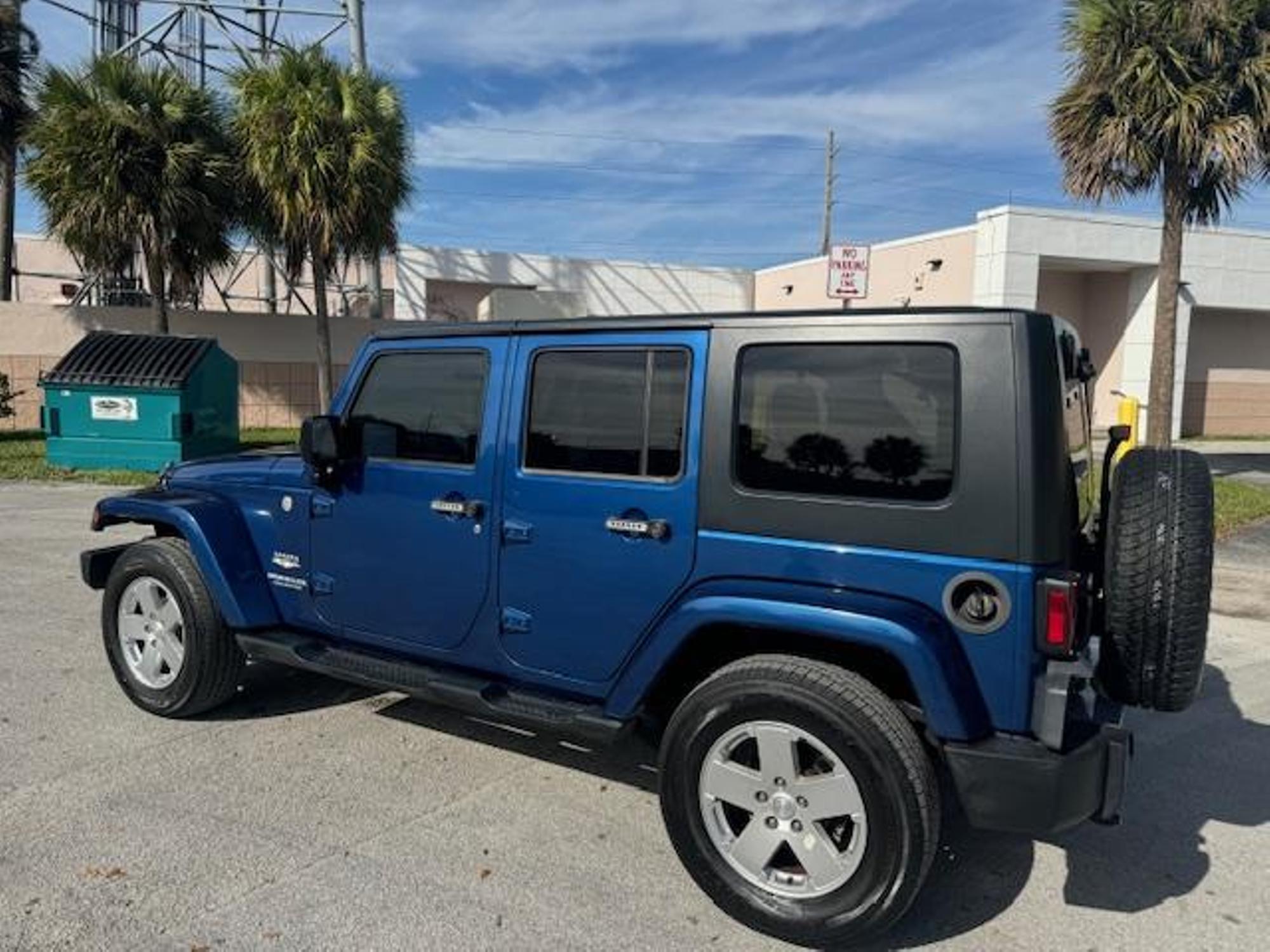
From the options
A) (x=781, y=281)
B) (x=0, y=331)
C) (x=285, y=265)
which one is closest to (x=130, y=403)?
(x=285, y=265)

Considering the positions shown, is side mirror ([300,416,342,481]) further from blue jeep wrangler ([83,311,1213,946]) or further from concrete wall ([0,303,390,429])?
concrete wall ([0,303,390,429])

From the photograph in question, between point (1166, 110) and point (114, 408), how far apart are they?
1355 cm

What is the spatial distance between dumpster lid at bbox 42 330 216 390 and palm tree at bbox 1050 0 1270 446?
38.4 ft

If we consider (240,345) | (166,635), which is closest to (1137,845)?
(166,635)

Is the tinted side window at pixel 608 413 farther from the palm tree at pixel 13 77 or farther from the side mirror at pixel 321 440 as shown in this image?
the palm tree at pixel 13 77

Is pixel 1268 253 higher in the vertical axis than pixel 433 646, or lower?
higher

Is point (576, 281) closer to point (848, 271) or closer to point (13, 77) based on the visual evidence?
point (13, 77)

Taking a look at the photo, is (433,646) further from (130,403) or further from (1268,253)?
(1268,253)

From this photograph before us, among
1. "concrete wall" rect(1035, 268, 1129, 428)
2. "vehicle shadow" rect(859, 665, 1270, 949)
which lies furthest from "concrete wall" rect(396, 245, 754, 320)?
"vehicle shadow" rect(859, 665, 1270, 949)

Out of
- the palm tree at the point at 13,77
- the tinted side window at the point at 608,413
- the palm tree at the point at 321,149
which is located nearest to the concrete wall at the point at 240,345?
the palm tree at the point at 13,77

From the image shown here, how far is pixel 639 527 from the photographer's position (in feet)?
10.7

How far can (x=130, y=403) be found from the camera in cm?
1260

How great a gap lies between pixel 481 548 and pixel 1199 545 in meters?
2.35

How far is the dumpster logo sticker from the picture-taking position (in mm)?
12617
